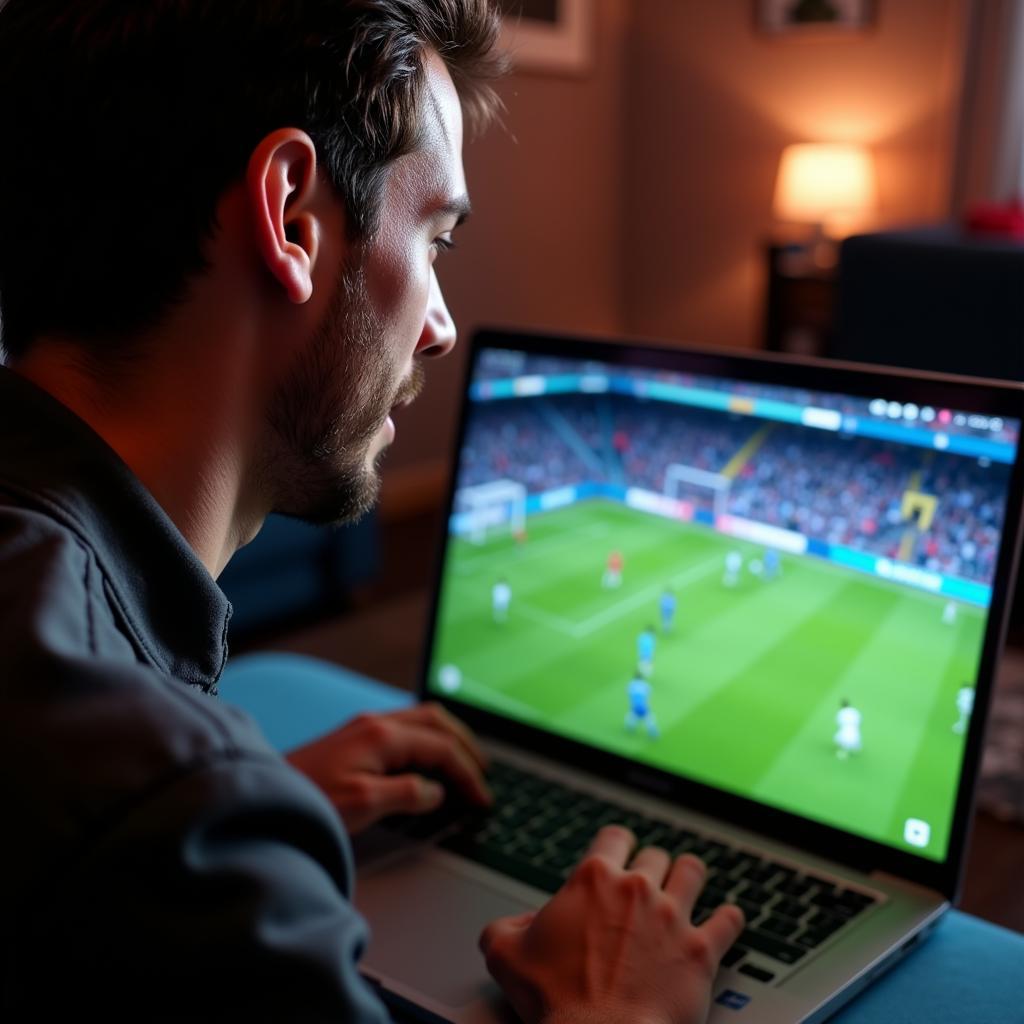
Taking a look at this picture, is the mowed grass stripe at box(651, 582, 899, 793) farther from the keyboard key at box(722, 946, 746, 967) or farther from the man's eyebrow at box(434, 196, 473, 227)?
the man's eyebrow at box(434, 196, 473, 227)

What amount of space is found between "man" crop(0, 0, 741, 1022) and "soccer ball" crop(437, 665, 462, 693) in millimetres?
324

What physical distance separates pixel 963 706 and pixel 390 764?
45 cm

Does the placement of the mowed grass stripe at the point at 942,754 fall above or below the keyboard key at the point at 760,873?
above

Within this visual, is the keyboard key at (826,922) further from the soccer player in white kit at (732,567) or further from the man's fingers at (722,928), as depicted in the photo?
the soccer player in white kit at (732,567)

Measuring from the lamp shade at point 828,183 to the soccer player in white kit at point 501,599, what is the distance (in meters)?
3.70

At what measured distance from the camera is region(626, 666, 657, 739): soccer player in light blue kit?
0.96 meters

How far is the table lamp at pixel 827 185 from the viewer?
4.32 metres

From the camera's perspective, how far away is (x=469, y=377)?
43.1 inches

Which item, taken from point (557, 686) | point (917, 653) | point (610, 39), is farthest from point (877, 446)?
point (610, 39)

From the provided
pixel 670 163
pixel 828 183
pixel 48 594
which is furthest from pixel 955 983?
pixel 670 163

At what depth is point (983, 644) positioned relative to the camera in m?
0.78

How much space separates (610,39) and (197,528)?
195 inches

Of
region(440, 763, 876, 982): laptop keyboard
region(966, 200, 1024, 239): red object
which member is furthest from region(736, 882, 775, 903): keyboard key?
region(966, 200, 1024, 239): red object

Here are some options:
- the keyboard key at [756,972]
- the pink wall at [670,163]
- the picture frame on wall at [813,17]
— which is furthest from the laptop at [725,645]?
the picture frame on wall at [813,17]
